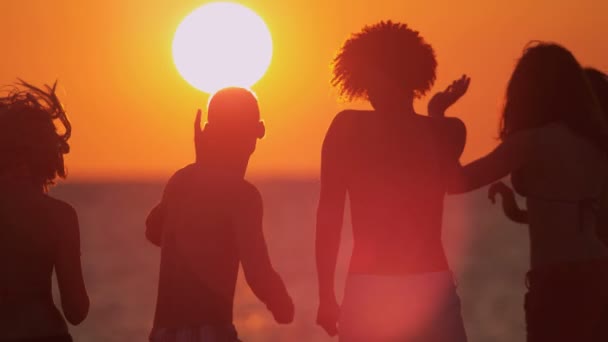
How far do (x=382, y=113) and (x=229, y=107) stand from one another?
0.73 m

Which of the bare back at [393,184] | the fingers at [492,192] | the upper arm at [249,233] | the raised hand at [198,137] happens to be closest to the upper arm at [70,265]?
the raised hand at [198,137]

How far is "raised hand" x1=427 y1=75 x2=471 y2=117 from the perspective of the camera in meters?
7.34

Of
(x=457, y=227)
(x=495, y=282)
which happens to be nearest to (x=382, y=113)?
(x=495, y=282)

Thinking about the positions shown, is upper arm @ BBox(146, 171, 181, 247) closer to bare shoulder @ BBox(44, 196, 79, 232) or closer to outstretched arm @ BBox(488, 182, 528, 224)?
bare shoulder @ BBox(44, 196, 79, 232)

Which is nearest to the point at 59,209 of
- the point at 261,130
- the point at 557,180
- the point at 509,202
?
the point at 261,130

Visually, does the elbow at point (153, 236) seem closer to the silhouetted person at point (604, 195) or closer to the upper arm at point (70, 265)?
the upper arm at point (70, 265)

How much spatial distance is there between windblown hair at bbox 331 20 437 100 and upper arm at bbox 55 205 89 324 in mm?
1483

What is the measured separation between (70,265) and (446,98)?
1964 mm

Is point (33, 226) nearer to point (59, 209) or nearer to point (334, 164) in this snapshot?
point (59, 209)

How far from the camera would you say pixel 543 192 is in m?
7.16

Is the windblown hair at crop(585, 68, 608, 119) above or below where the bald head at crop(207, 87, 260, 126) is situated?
above

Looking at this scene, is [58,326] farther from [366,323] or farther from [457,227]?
[457,227]

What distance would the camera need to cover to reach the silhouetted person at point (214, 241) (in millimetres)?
7078

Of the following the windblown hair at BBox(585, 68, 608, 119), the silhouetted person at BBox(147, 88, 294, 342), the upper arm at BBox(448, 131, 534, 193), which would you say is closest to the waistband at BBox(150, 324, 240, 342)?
the silhouetted person at BBox(147, 88, 294, 342)
